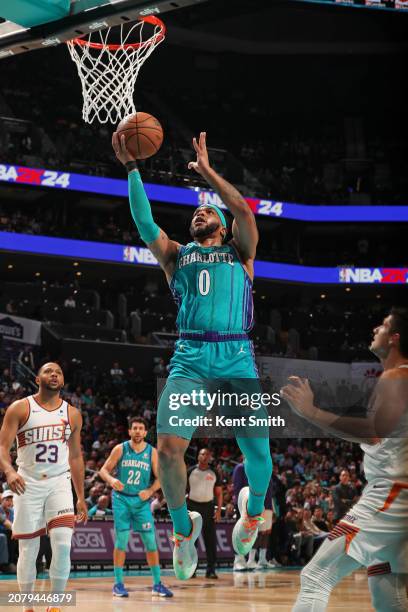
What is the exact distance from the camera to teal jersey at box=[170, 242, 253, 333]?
245 inches

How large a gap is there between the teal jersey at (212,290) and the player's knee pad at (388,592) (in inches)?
76.8

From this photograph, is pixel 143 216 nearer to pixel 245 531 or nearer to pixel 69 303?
pixel 245 531

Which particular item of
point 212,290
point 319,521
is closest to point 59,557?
point 212,290

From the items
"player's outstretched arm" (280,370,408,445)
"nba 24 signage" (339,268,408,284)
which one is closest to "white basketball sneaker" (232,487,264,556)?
"player's outstretched arm" (280,370,408,445)

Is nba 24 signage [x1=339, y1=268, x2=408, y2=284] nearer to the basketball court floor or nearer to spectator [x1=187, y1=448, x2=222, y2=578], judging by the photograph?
the basketball court floor

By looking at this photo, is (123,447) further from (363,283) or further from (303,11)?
(303,11)

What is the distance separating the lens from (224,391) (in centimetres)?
620

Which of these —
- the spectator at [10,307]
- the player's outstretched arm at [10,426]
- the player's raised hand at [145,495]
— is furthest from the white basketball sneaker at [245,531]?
the spectator at [10,307]

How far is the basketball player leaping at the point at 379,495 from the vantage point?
5102 mm

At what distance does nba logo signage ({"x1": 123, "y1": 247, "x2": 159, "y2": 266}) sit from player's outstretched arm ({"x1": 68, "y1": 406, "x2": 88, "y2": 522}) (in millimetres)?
21569

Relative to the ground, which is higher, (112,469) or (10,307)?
(10,307)

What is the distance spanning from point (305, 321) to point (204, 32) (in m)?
14.2

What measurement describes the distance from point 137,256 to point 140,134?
23736mm

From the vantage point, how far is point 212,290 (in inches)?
245
